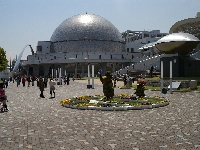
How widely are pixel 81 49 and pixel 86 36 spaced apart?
18.4ft

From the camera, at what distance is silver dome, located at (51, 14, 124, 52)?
99.3 meters

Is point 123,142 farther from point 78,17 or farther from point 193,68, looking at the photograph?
point 78,17

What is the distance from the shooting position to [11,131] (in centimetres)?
938

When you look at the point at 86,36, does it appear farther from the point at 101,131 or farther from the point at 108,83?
the point at 101,131

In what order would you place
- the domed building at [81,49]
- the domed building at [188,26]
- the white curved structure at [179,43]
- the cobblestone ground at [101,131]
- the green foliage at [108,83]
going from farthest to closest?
the domed building at [81,49]
the domed building at [188,26]
the white curved structure at [179,43]
the green foliage at [108,83]
the cobblestone ground at [101,131]

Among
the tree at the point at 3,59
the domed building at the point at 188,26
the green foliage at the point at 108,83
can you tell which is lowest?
the green foliage at the point at 108,83

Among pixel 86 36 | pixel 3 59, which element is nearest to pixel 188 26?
pixel 3 59

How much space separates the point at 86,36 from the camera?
3935 inches

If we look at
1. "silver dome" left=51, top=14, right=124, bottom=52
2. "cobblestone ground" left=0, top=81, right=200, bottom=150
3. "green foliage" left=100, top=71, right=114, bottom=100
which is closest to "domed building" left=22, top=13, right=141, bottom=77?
"silver dome" left=51, top=14, right=124, bottom=52

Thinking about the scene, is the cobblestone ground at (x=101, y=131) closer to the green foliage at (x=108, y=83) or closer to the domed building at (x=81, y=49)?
the green foliage at (x=108, y=83)

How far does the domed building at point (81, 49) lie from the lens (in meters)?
85.5

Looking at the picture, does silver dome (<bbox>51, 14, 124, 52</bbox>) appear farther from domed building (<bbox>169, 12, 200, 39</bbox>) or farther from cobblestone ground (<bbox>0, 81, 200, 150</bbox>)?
cobblestone ground (<bbox>0, 81, 200, 150</bbox>)

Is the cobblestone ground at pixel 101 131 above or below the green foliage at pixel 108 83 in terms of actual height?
below

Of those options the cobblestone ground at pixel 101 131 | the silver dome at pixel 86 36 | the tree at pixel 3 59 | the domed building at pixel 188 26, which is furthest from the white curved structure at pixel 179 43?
the silver dome at pixel 86 36
